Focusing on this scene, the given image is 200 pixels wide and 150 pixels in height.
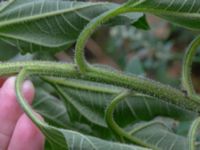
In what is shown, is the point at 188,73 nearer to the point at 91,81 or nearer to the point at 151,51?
the point at 91,81

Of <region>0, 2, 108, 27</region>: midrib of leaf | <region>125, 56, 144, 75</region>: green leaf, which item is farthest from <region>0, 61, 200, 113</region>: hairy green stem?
<region>125, 56, 144, 75</region>: green leaf

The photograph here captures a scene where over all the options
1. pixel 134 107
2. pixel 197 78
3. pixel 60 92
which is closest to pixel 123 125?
pixel 134 107

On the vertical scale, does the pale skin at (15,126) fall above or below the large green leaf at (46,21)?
below

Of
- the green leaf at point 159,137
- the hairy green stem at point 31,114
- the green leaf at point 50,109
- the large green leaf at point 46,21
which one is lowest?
the green leaf at point 159,137

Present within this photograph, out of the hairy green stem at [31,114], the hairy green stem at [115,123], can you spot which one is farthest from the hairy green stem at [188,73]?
the hairy green stem at [31,114]

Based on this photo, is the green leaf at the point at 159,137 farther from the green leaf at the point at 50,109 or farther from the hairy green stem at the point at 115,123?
the green leaf at the point at 50,109

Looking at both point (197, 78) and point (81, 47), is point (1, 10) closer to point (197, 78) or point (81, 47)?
point (81, 47)

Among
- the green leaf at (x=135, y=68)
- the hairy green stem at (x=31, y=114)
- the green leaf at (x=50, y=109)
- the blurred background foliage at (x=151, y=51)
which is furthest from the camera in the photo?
the blurred background foliage at (x=151, y=51)
